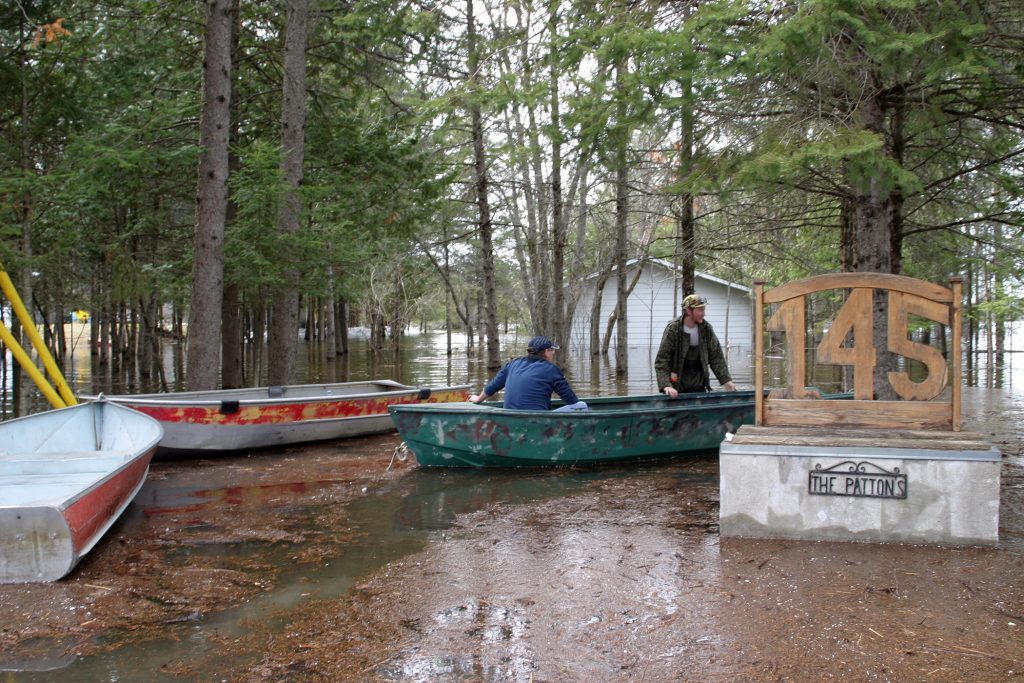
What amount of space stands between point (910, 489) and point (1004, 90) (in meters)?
4.41

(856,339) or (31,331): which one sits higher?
(31,331)

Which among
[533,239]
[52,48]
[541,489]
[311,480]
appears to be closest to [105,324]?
[533,239]

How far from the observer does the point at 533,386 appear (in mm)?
9328

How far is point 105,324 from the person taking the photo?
27734 mm

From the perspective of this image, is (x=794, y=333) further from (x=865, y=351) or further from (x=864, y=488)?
(x=864, y=488)

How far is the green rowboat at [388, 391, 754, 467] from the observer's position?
9133 mm

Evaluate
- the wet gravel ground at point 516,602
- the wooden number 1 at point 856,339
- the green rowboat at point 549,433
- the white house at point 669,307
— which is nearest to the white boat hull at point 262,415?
the green rowboat at point 549,433

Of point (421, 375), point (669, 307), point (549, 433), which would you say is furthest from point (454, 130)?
point (669, 307)

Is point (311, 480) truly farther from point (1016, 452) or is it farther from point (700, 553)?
point (1016, 452)

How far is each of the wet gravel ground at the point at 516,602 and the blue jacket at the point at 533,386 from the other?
1.79 metres

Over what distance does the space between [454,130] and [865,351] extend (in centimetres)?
784

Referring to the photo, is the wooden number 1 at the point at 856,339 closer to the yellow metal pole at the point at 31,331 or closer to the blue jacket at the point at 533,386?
the blue jacket at the point at 533,386

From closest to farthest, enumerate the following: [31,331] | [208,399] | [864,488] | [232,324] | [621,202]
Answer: [864,488] → [31,331] → [208,399] → [232,324] → [621,202]

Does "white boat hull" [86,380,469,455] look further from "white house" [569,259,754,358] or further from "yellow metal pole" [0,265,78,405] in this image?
"white house" [569,259,754,358]
